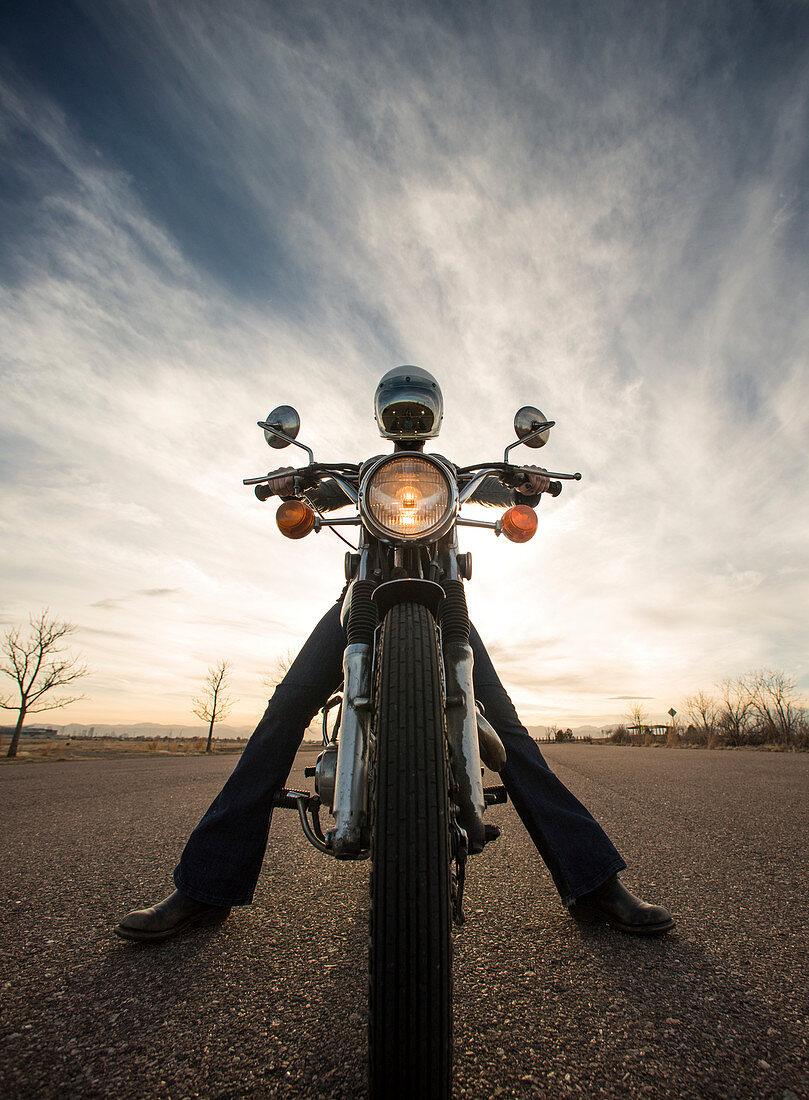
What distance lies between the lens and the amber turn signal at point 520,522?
2.02 m

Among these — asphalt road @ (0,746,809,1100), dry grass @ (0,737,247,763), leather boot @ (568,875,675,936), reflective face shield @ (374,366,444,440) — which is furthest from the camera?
dry grass @ (0,737,247,763)

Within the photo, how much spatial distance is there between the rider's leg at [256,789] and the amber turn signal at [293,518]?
1.17ft

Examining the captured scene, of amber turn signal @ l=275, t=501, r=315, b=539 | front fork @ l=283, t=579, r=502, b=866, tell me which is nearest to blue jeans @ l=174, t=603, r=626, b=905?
amber turn signal @ l=275, t=501, r=315, b=539

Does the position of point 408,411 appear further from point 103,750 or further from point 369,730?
point 103,750

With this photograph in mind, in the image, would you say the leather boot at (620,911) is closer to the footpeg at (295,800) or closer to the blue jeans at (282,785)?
the blue jeans at (282,785)

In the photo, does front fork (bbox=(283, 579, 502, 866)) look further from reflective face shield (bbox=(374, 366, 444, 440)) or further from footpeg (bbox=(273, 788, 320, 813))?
reflective face shield (bbox=(374, 366, 444, 440))

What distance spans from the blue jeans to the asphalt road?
Answer: 0.19 m

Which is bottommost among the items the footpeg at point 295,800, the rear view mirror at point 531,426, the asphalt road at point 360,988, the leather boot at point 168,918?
the asphalt road at point 360,988

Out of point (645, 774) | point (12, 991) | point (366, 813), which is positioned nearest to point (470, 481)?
point (366, 813)

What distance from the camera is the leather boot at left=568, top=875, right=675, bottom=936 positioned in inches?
68.7

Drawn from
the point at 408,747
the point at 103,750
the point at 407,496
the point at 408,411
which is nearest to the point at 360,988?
the point at 408,747

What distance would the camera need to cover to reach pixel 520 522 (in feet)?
6.62

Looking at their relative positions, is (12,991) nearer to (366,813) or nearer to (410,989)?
(366,813)

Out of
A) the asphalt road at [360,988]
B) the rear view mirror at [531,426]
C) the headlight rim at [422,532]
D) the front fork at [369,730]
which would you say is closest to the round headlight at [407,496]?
the headlight rim at [422,532]
